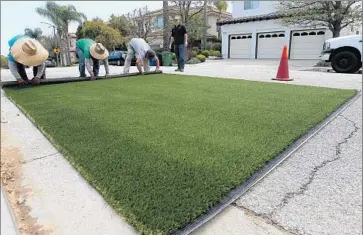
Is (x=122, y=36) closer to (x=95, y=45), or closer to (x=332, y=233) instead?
(x=95, y=45)

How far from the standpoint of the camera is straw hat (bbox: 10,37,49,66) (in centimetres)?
538

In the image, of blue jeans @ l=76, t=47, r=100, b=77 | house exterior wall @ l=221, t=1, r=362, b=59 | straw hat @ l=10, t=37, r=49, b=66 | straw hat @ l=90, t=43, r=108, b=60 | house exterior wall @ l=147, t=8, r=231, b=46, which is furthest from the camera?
house exterior wall @ l=147, t=8, r=231, b=46

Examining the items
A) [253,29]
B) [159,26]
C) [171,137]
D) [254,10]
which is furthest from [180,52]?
[159,26]

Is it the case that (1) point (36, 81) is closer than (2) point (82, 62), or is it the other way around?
(1) point (36, 81)

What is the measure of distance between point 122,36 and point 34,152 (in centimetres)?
2878

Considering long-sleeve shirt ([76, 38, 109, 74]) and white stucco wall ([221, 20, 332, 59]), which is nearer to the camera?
long-sleeve shirt ([76, 38, 109, 74])

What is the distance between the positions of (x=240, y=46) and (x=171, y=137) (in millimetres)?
20265

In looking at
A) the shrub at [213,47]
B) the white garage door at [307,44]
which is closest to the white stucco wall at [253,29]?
the white garage door at [307,44]

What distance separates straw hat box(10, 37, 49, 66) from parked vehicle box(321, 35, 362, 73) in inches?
312

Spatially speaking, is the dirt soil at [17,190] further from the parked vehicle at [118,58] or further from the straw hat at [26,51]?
the parked vehicle at [118,58]

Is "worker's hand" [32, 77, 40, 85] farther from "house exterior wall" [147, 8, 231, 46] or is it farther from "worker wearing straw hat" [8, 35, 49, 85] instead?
"house exterior wall" [147, 8, 231, 46]

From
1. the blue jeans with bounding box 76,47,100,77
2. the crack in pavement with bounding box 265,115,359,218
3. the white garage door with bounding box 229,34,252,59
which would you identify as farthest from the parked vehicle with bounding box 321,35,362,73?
the white garage door with bounding box 229,34,252,59

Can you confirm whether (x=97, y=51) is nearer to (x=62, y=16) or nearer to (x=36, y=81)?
(x=36, y=81)

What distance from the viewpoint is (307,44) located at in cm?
1752
